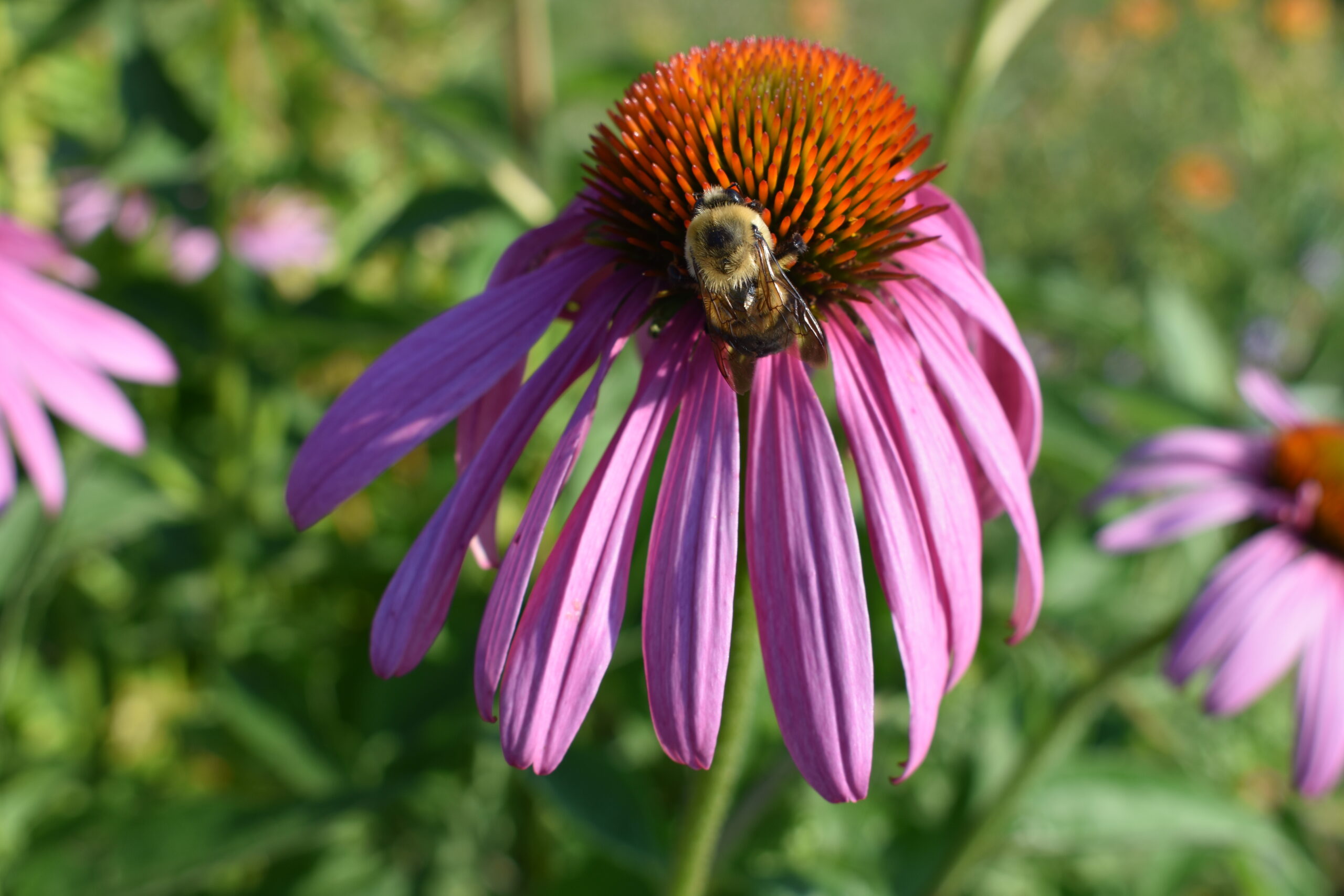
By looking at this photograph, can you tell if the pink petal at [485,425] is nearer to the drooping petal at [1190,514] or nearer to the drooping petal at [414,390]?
the drooping petal at [414,390]

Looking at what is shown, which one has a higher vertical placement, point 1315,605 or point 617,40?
point 617,40

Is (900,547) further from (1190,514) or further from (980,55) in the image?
(980,55)

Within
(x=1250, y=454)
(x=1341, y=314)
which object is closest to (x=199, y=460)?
(x=1250, y=454)

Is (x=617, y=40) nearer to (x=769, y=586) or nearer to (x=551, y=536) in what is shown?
(x=551, y=536)

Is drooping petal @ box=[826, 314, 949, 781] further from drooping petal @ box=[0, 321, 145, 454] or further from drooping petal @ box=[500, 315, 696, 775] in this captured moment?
drooping petal @ box=[0, 321, 145, 454]

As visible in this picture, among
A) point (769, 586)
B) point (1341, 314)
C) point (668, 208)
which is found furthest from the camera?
point (1341, 314)

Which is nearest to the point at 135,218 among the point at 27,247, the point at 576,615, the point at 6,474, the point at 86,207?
the point at 86,207

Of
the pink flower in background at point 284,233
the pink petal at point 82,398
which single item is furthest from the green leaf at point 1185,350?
the pink flower in background at point 284,233
